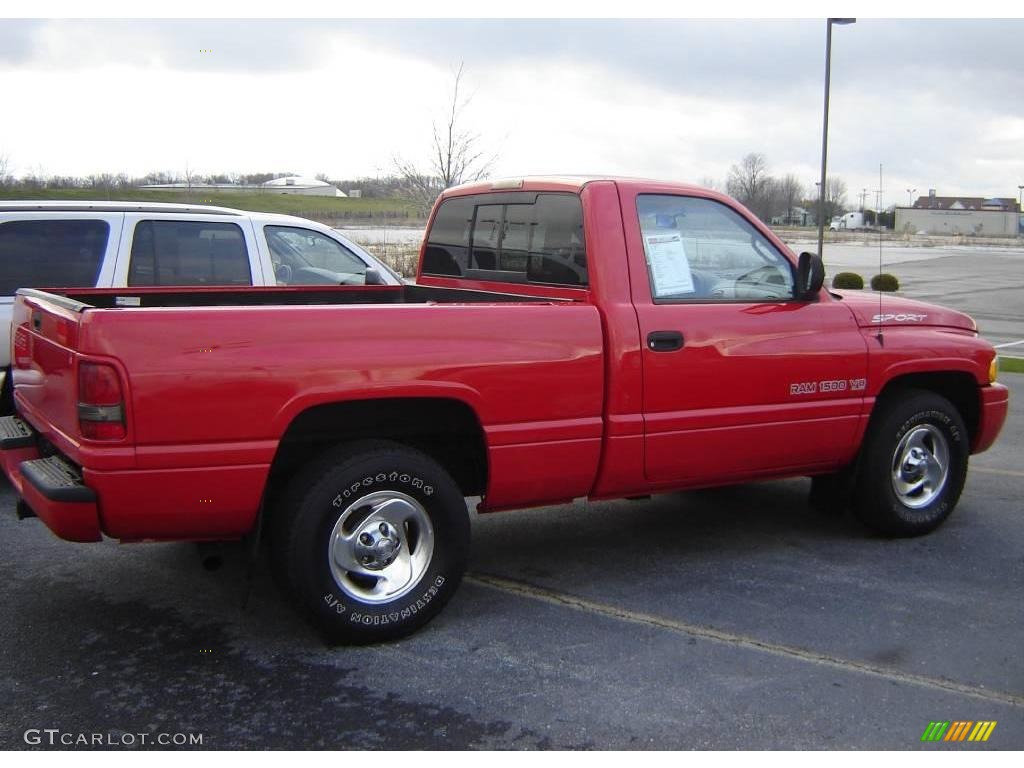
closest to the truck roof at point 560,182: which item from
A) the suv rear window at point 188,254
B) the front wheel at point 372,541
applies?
the front wheel at point 372,541

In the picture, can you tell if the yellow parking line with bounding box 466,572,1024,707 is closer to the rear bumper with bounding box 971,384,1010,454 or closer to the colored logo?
the colored logo

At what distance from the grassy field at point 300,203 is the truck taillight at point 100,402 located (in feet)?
35.8

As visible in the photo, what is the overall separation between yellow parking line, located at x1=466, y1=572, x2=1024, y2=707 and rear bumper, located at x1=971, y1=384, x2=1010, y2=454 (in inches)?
99.9

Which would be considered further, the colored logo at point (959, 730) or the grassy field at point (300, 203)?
the grassy field at point (300, 203)

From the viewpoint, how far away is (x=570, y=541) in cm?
593

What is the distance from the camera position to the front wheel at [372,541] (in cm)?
423

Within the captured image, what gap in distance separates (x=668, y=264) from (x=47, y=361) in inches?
110

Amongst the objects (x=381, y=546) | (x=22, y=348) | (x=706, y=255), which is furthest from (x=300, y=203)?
(x=381, y=546)

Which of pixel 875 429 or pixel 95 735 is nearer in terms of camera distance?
pixel 95 735

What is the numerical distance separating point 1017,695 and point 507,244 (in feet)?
10.5

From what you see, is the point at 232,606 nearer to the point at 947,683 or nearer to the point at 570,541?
the point at 570,541

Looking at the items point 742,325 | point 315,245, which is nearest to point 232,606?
point 742,325

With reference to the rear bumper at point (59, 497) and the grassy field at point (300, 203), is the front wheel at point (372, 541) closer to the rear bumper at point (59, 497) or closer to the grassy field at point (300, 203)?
the rear bumper at point (59, 497)

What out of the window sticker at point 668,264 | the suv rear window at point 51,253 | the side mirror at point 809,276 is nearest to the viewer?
the window sticker at point 668,264
